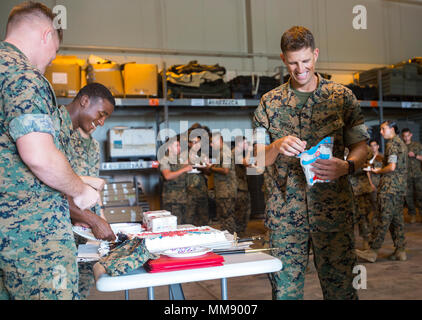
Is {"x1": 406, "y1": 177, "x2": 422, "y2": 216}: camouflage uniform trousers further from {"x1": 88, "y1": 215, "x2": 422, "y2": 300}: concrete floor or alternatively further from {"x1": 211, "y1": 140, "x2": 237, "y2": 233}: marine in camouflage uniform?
{"x1": 211, "y1": 140, "x2": 237, "y2": 233}: marine in camouflage uniform

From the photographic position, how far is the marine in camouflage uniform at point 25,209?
1.36 meters

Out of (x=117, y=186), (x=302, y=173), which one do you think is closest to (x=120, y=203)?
(x=117, y=186)

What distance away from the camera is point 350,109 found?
205 cm

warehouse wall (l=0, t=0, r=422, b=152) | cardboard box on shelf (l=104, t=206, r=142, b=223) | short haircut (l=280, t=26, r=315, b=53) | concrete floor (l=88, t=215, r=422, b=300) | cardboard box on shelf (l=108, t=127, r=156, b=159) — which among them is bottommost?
concrete floor (l=88, t=215, r=422, b=300)

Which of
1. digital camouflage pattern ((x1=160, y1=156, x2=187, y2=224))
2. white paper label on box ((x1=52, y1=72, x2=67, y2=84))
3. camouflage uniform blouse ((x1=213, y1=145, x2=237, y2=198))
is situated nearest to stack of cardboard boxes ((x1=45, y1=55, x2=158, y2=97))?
white paper label on box ((x1=52, y1=72, x2=67, y2=84))

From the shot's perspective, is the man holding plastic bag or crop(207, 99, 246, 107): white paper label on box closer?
the man holding plastic bag

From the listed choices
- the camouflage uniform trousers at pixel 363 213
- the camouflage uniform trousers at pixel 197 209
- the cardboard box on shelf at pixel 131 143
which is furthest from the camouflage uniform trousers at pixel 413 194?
the cardboard box on shelf at pixel 131 143

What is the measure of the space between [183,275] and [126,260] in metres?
0.19

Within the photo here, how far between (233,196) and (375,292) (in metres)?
2.98

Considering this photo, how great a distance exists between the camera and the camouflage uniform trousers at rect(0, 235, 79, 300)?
1.38 metres

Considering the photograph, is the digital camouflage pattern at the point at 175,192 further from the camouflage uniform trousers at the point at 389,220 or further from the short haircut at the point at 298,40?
the short haircut at the point at 298,40

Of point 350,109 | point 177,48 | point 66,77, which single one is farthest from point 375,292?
point 177,48

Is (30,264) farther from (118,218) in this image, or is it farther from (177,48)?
(177,48)

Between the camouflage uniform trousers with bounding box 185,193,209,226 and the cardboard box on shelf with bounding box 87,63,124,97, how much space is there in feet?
6.22
